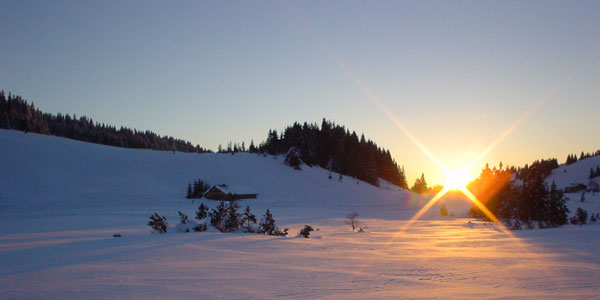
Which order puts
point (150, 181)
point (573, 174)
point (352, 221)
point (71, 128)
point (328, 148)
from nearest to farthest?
point (352, 221) < point (150, 181) < point (573, 174) < point (328, 148) < point (71, 128)

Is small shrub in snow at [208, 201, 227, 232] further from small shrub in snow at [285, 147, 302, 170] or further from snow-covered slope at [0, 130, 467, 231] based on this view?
small shrub in snow at [285, 147, 302, 170]

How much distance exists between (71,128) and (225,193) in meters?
83.2

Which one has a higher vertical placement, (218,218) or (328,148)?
(328,148)

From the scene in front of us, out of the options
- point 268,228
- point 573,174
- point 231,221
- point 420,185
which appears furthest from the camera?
point 420,185

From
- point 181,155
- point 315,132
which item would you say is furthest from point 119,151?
point 315,132

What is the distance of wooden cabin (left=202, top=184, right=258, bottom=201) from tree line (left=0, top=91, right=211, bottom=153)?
40158mm

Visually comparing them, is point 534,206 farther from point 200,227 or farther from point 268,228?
point 200,227

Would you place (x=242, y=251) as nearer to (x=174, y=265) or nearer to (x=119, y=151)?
(x=174, y=265)

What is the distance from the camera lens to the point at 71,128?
108062mm

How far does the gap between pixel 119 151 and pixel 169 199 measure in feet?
75.9

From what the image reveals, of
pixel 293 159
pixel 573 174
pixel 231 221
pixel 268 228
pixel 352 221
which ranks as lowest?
pixel 352 221

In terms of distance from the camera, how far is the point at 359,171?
83938 millimetres

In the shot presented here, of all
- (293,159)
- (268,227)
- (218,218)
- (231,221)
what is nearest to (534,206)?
(268,227)

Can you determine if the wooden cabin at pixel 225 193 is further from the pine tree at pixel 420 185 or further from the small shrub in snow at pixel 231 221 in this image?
the pine tree at pixel 420 185
